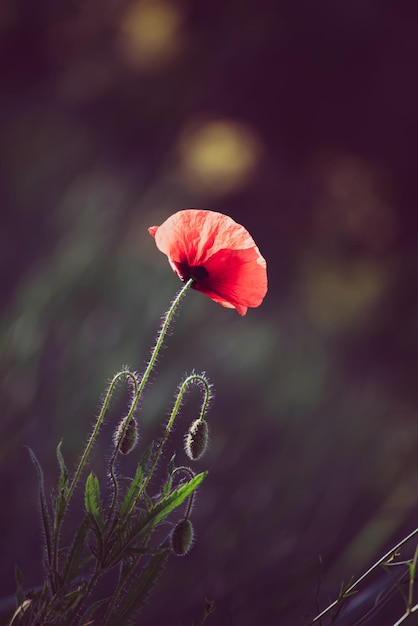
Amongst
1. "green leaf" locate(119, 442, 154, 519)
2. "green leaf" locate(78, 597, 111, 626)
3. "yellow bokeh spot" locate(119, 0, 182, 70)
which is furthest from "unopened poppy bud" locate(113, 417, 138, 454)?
"yellow bokeh spot" locate(119, 0, 182, 70)

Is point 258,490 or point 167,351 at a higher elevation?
point 167,351

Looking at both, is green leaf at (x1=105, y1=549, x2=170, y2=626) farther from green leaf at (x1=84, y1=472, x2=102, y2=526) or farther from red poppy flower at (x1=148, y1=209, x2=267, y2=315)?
red poppy flower at (x1=148, y1=209, x2=267, y2=315)

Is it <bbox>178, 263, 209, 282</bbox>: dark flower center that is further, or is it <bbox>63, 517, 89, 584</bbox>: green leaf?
<bbox>178, 263, 209, 282</bbox>: dark flower center

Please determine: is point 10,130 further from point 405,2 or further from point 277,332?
point 405,2

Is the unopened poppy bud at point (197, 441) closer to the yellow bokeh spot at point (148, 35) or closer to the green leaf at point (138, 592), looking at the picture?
the green leaf at point (138, 592)

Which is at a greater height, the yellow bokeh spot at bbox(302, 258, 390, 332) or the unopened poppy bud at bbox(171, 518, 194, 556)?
the yellow bokeh spot at bbox(302, 258, 390, 332)

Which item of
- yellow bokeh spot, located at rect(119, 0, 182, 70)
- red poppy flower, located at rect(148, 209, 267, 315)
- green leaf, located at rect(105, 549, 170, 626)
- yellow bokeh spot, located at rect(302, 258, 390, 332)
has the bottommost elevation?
green leaf, located at rect(105, 549, 170, 626)

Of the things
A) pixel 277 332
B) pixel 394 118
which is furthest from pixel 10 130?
pixel 394 118
